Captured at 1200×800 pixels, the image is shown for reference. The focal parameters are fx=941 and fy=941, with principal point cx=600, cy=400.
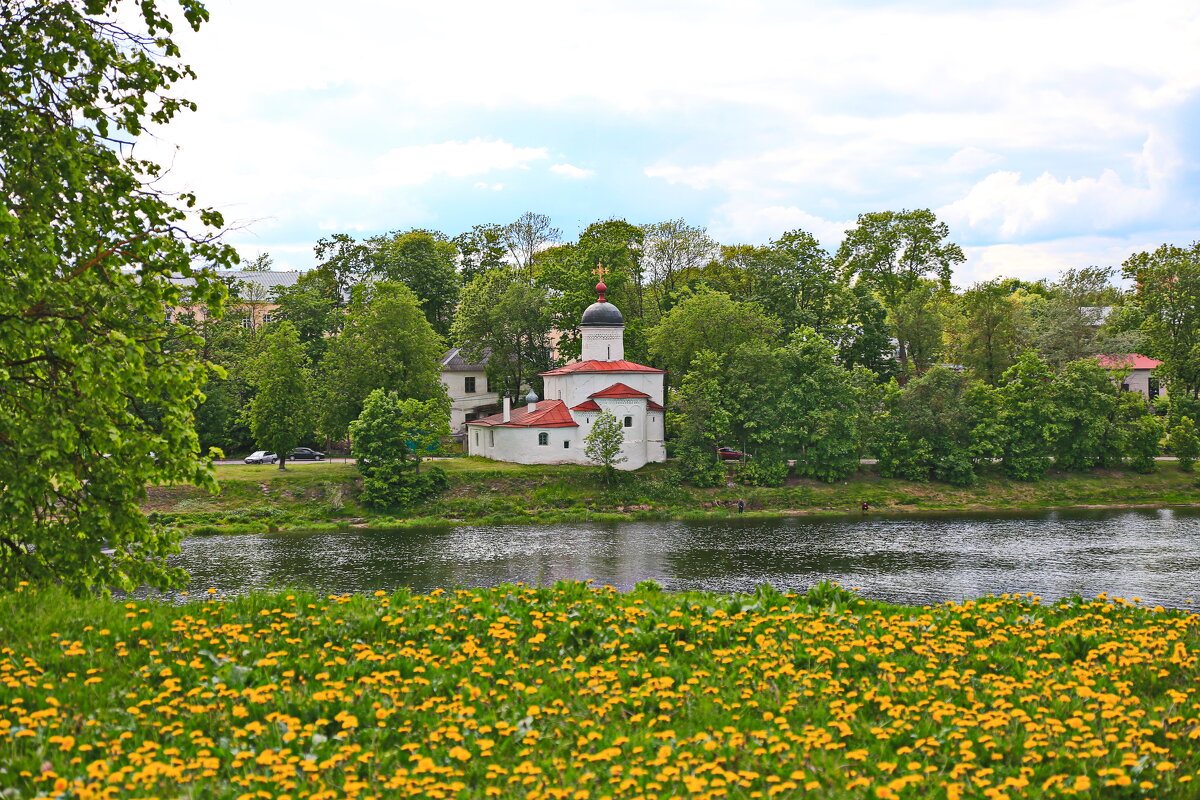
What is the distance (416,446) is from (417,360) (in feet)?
21.6

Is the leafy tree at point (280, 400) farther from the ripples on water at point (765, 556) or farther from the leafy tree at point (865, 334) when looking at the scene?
the leafy tree at point (865, 334)

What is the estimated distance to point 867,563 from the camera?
31609mm

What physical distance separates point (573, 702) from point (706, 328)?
4831cm

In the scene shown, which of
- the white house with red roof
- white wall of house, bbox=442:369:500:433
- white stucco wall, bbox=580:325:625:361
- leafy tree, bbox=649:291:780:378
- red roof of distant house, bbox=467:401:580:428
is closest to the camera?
red roof of distant house, bbox=467:401:580:428

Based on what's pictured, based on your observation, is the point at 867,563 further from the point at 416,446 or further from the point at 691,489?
the point at 416,446

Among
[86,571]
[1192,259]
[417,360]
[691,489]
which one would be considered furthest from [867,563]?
[1192,259]

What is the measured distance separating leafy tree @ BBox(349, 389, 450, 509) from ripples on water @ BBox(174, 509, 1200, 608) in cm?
396

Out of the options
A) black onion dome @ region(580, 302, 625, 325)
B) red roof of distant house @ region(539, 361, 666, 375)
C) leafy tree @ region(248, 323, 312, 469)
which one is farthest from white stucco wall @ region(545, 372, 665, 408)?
leafy tree @ region(248, 323, 312, 469)

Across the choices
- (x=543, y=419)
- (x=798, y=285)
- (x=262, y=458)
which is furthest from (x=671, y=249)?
(x=262, y=458)

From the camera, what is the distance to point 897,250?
233 feet

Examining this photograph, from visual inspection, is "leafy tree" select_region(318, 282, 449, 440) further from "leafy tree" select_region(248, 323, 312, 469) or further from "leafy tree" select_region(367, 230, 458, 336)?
"leafy tree" select_region(367, 230, 458, 336)

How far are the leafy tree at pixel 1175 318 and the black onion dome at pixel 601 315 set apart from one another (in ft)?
116

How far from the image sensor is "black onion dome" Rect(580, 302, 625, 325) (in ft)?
181

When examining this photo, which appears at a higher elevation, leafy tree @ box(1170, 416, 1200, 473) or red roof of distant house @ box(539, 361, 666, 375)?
red roof of distant house @ box(539, 361, 666, 375)
